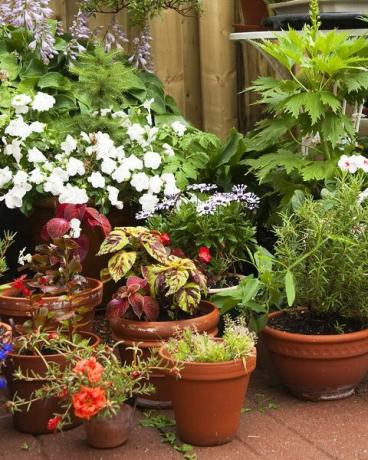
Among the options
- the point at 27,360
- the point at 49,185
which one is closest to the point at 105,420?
the point at 27,360

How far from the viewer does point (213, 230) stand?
3.48 metres

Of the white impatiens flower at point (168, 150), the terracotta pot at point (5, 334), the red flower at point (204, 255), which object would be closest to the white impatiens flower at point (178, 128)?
the white impatiens flower at point (168, 150)

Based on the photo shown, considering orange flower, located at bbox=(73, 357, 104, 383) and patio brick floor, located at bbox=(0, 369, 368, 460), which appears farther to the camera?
patio brick floor, located at bbox=(0, 369, 368, 460)

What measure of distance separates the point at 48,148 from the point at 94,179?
349 mm

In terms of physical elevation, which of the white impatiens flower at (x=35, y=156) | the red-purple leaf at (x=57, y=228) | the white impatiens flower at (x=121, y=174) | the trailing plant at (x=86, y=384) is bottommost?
the trailing plant at (x=86, y=384)

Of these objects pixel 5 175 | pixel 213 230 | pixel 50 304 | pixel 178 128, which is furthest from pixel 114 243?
pixel 178 128

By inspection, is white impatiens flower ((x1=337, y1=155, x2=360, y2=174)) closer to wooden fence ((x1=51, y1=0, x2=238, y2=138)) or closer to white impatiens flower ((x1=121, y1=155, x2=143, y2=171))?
white impatiens flower ((x1=121, y1=155, x2=143, y2=171))

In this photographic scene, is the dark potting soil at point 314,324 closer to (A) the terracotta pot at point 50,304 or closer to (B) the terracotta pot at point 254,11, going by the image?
(A) the terracotta pot at point 50,304

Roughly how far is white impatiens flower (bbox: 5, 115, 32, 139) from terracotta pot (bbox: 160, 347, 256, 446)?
1.49 metres

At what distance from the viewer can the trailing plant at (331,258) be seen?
118 inches

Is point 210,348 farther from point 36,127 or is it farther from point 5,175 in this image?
point 36,127

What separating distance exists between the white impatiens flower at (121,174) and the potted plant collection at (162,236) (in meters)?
0.03

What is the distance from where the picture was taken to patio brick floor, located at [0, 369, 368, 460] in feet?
8.68

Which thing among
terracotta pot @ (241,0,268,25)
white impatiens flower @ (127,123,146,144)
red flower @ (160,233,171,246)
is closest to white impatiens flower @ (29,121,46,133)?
white impatiens flower @ (127,123,146,144)
